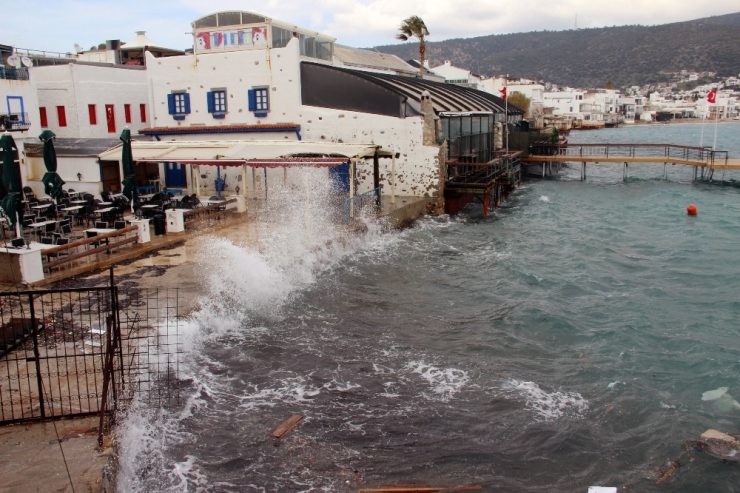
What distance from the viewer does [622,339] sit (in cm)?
1409

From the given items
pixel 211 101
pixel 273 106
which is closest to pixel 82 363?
pixel 273 106

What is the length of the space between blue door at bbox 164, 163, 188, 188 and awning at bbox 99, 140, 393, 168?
3835 mm

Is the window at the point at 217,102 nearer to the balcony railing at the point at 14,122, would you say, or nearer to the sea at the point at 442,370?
the balcony railing at the point at 14,122

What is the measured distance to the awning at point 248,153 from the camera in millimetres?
22766

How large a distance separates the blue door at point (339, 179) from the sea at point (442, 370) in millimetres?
4946

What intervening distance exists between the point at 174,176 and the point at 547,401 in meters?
23.9

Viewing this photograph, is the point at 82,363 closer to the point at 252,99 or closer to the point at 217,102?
the point at 252,99

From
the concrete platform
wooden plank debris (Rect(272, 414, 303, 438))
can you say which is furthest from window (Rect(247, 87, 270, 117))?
the concrete platform

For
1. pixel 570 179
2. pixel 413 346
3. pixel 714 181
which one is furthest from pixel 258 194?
pixel 714 181

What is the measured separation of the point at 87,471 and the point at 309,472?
279 cm

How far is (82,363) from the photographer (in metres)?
10.4

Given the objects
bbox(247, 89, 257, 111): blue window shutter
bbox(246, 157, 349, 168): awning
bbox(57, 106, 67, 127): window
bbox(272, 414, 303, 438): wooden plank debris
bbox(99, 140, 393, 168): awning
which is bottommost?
bbox(272, 414, 303, 438): wooden plank debris

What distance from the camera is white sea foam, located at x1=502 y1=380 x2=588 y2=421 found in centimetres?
1058

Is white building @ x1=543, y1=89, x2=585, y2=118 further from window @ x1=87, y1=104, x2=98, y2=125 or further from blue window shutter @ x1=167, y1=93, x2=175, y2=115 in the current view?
window @ x1=87, y1=104, x2=98, y2=125
